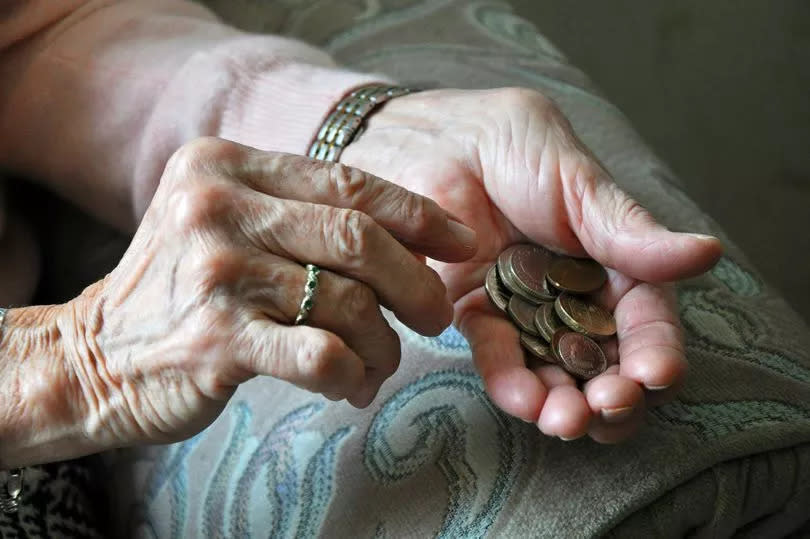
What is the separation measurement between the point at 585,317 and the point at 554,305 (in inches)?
1.2

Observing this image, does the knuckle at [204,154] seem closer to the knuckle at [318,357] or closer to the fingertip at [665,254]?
the knuckle at [318,357]

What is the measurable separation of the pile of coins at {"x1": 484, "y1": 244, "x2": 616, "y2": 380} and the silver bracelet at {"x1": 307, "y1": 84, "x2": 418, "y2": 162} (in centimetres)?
21

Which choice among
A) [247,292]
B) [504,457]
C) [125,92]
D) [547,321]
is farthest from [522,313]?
[125,92]

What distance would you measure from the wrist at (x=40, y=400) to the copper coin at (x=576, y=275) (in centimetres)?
39

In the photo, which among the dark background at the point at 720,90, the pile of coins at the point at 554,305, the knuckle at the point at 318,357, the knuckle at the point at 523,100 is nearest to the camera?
the knuckle at the point at 318,357

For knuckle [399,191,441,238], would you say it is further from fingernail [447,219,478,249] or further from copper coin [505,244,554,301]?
copper coin [505,244,554,301]

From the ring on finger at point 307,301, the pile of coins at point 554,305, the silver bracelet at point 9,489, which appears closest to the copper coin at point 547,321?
the pile of coins at point 554,305

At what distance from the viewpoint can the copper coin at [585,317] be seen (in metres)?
0.63

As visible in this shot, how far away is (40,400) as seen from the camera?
1.96 ft

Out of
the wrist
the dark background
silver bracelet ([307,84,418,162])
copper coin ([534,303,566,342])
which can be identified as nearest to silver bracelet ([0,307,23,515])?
the wrist

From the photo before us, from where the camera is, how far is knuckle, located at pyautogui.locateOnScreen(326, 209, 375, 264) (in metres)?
0.54

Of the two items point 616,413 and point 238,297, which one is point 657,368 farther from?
point 238,297

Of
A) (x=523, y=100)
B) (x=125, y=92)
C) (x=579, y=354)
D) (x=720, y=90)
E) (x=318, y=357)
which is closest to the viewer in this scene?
(x=318, y=357)

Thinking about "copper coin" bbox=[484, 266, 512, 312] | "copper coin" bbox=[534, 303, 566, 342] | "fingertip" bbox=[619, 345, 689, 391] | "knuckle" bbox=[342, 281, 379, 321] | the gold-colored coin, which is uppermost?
"knuckle" bbox=[342, 281, 379, 321]
